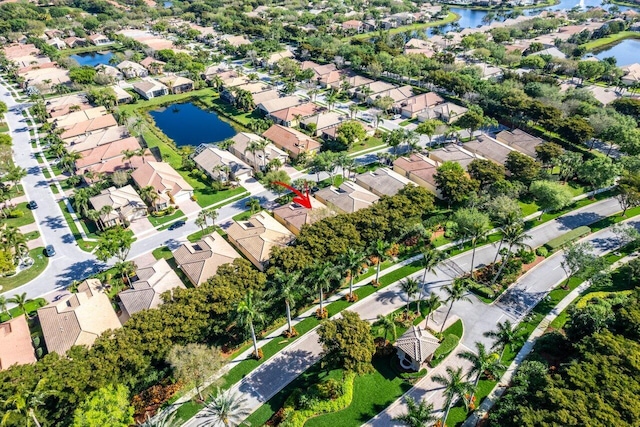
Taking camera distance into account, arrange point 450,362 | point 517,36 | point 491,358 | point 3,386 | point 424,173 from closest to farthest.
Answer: point 3,386 < point 491,358 < point 450,362 < point 424,173 < point 517,36

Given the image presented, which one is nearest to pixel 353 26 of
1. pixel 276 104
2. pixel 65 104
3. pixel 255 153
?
pixel 276 104

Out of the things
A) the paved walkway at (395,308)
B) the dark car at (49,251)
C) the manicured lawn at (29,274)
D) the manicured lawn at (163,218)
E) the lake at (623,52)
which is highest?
the dark car at (49,251)

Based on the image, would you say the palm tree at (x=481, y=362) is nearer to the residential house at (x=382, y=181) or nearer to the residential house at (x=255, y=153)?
the residential house at (x=382, y=181)

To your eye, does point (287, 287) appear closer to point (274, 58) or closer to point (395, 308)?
point (395, 308)

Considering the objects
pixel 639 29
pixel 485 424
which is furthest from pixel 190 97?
pixel 639 29

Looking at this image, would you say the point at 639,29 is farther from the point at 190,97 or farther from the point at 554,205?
the point at 190,97

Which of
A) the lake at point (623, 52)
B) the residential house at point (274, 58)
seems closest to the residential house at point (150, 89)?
the residential house at point (274, 58)

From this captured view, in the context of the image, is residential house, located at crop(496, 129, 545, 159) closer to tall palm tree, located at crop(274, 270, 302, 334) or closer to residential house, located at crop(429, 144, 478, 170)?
residential house, located at crop(429, 144, 478, 170)
